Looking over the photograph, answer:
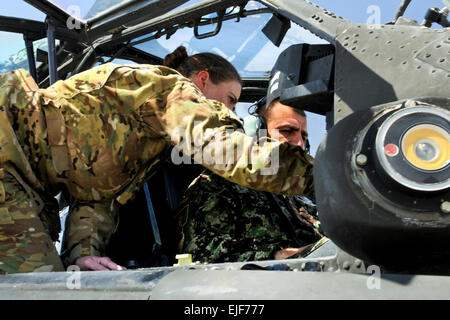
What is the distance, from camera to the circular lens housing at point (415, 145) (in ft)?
3.33

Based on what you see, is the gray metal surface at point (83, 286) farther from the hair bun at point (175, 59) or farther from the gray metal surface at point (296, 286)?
the hair bun at point (175, 59)

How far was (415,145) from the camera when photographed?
104 cm

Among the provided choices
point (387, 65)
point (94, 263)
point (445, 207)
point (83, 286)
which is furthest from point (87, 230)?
point (445, 207)

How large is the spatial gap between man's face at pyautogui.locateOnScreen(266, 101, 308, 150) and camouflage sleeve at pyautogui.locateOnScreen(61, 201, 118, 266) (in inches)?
45.5

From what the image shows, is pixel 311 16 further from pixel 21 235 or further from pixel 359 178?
pixel 21 235

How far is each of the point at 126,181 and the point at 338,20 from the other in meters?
1.01

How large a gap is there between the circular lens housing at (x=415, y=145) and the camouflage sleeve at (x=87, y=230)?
→ 1.22 meters

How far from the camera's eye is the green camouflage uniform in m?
1.63

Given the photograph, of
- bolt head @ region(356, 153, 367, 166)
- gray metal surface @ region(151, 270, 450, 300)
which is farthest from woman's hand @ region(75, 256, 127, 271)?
bolt head @ region(356, 153, 367, 166)

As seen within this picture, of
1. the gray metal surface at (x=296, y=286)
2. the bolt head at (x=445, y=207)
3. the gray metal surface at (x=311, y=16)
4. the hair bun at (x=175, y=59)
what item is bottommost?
the gray metal surface at (x=296, y=286)

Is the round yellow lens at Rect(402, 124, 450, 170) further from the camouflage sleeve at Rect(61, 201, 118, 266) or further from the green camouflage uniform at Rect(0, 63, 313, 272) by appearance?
the camouflage sleeve at Rect(61, 201, 118, 266)

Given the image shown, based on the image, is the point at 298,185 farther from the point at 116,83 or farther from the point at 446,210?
the point at 116,83

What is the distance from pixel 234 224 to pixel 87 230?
67 centimetres

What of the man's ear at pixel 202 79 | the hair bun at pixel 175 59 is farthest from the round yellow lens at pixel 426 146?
the hair bun at pixel 175 59
